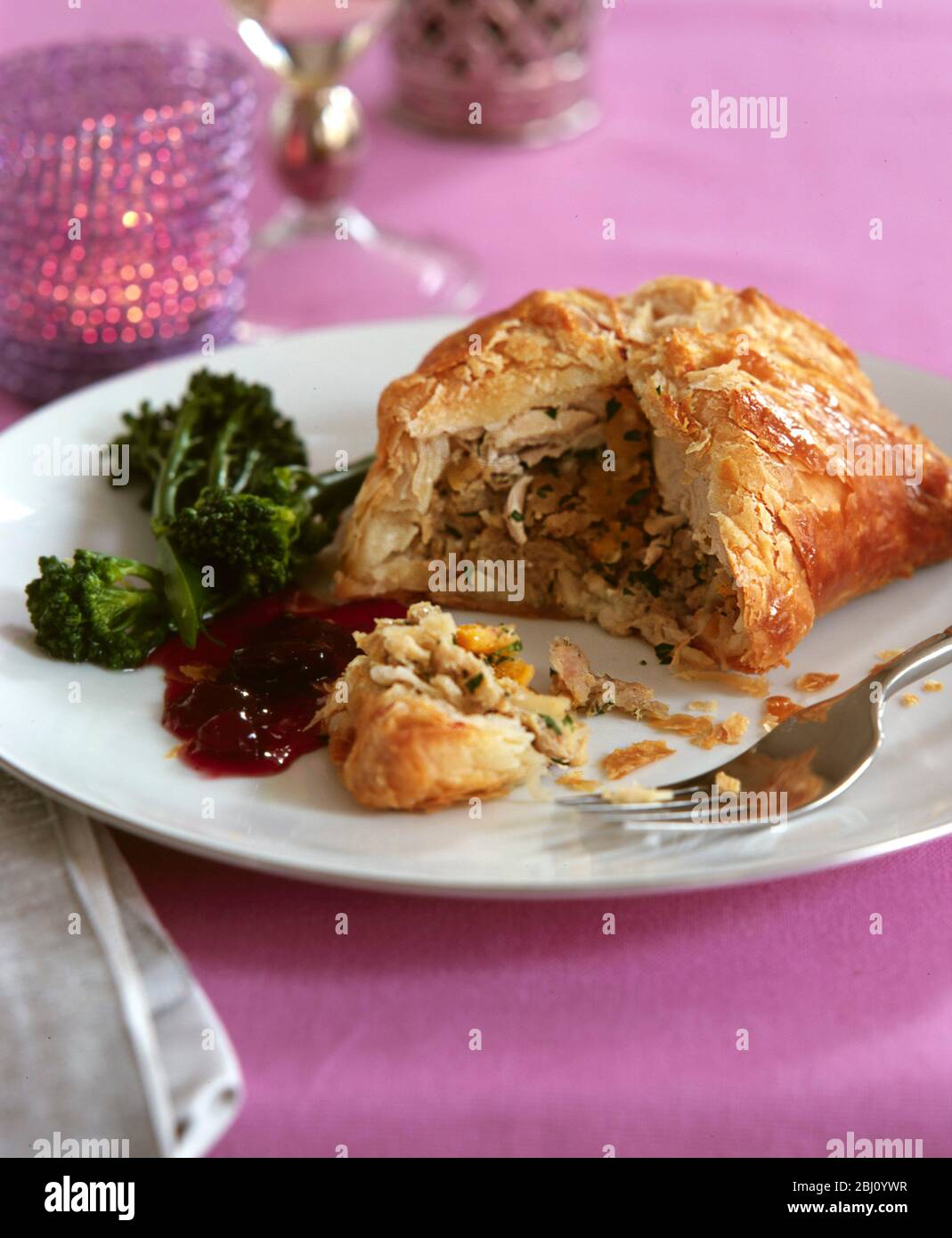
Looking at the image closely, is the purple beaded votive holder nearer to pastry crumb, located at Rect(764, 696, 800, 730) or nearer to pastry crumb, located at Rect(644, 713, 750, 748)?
pastry crumb, located at Rect(644, 713, 750, 748)

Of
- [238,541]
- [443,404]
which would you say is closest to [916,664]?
[443,404]

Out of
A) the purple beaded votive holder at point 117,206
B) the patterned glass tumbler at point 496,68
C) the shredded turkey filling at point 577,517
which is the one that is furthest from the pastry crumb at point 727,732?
the patterned glass tumbler at point 496,68

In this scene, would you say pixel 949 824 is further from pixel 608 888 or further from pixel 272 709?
pixel 272 709

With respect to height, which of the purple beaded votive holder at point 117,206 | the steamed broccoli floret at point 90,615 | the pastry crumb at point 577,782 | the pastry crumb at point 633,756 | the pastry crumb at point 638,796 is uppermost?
the purple beaded votive holder at point 117,206

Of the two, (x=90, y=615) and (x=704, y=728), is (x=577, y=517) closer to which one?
(x=704, y=728)

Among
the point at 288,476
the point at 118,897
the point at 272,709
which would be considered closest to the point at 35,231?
the point at 288,476

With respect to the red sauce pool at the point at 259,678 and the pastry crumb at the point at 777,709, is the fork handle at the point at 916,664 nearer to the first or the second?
the pastry crumb at the point at 777,709

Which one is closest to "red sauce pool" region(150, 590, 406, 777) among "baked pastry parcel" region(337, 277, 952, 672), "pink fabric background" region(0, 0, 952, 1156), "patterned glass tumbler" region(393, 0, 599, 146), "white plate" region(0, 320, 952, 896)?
"white plate" region(0, 320, 952, 896)
